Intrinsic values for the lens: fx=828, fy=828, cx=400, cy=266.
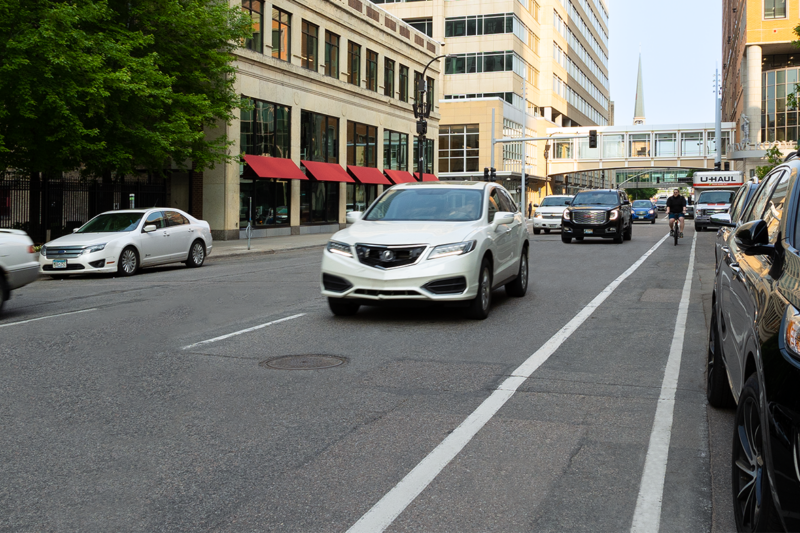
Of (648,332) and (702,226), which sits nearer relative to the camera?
(648,332)

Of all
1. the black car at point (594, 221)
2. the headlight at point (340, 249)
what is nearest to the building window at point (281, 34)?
the black car at point (594, 221)

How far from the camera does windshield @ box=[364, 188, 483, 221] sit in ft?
37.4

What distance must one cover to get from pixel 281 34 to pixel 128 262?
23.2 metres

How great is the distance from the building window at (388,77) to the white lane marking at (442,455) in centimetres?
4424

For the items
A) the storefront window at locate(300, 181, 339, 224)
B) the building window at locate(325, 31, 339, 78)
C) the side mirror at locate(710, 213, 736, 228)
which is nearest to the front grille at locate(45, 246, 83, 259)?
the side mirror at locate(710, 213, 736, 228)

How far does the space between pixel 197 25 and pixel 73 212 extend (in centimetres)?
845

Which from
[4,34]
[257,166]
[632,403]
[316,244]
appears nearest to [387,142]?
[257,166]

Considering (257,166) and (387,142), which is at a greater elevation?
(387,142)

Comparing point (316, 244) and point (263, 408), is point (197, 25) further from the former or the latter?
point (263, 408)

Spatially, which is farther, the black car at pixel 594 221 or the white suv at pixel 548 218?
the white suv at pixel 548 218

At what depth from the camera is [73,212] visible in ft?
101

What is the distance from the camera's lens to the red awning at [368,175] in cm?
4638

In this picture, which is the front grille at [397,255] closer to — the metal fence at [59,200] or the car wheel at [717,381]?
the car wheel at [717,381]

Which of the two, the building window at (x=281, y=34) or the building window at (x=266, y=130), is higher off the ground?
the building window at (x=281, y=34)
